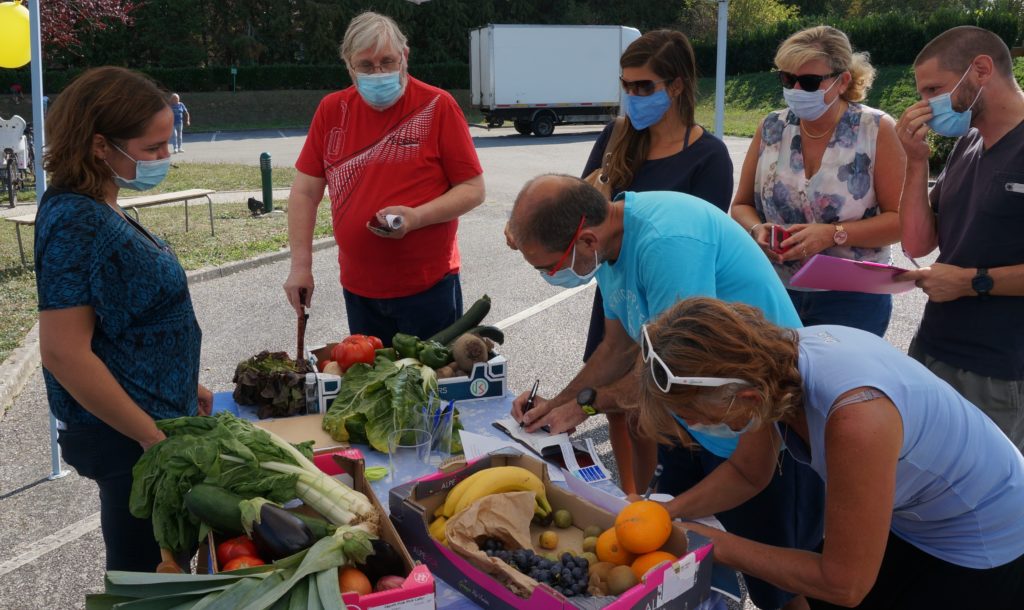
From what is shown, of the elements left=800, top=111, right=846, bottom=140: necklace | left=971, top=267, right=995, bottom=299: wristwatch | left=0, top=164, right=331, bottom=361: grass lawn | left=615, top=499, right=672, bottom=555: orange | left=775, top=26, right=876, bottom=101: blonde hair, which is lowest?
left=0, top=164, right=331, bottom=361: grass lawn

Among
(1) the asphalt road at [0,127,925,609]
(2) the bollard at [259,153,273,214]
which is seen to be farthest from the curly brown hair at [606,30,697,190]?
(2) the bollard at [259,153,273,214]

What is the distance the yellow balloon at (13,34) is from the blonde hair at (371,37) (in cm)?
374

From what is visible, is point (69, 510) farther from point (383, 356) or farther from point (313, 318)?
point (313, 318)

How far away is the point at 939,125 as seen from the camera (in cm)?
317

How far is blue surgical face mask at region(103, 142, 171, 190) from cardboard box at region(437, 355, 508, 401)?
1.21m

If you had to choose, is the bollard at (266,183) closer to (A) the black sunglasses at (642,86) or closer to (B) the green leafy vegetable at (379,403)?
(A) the black sunglasses at (642,86)

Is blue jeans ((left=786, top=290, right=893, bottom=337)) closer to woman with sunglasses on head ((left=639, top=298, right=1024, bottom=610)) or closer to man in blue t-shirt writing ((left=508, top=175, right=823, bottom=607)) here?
man in blue t-shirt writing ((left=508, top=175, right=823, bottom=607))

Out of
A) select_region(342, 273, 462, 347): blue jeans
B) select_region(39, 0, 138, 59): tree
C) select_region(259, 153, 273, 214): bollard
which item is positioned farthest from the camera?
select_region(39, 0, 138, 59): tree

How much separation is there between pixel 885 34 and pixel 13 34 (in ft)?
98.9

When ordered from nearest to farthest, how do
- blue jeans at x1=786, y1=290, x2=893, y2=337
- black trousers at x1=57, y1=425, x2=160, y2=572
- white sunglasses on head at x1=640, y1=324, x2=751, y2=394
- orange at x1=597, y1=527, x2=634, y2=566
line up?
white sunglasses on head at x1=640, y1=324, x2=751, y2=394
orange at x1=597, y1=527, x2=634, y2=566
black trousers at x1=57, y1=425, x2=160, y2=572
blue jeans at x1=786, y1=290, x2=893, y2=337

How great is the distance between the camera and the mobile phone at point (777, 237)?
3.61 meters

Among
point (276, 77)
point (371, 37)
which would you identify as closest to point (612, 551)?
point (371, 37)

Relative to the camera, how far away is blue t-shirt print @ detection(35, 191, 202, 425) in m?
2.30

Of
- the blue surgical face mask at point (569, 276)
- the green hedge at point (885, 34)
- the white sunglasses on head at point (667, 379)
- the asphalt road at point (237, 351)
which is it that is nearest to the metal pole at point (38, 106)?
the asphalt road at point (237, 351)
